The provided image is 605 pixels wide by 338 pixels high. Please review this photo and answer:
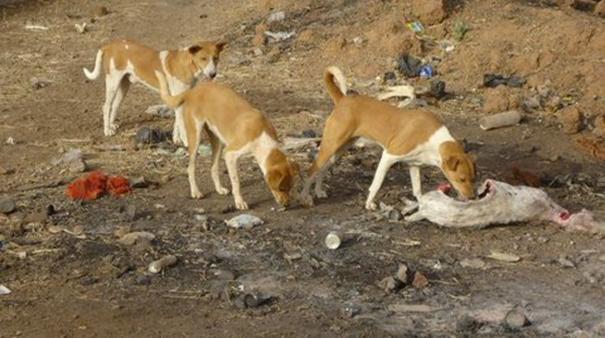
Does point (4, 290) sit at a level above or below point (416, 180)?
above

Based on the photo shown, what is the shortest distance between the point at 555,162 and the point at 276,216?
12.3 feet

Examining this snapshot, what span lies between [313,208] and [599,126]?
468 centimetres

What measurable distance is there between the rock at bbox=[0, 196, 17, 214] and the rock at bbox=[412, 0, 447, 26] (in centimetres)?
820

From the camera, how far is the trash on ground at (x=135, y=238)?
8.80m

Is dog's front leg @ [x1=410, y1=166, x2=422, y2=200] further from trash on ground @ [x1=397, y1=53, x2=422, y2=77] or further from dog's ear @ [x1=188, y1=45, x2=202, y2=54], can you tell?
trash on ground @ [x1=397, y1=53, x2=422, y2=77]

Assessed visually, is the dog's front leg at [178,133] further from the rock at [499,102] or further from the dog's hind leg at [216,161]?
the rock at [499,102]

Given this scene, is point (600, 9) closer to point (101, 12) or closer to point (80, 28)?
point (80, 28)

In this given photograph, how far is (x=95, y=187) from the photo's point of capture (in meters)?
10.1

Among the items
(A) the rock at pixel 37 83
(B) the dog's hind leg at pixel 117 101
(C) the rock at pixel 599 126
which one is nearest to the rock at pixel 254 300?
(B) the dog's hind leg at pixel 117 101

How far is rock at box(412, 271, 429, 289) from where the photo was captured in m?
8.06

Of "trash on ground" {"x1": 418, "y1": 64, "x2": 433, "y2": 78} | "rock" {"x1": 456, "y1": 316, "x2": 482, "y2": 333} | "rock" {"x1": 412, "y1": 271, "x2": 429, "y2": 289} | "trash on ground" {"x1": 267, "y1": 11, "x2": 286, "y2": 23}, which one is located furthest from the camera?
"trash on ground" {"x1": 267, "y1": 11, "x2": 286, "y2": 23}

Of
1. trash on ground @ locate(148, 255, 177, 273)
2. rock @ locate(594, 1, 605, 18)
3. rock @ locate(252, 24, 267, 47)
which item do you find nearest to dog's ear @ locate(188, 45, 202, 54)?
rock @ locate(252, 24, 267, 47)

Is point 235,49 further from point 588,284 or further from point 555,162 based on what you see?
point 588,284

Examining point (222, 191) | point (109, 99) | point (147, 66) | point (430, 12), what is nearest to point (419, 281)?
point (222, 191)
